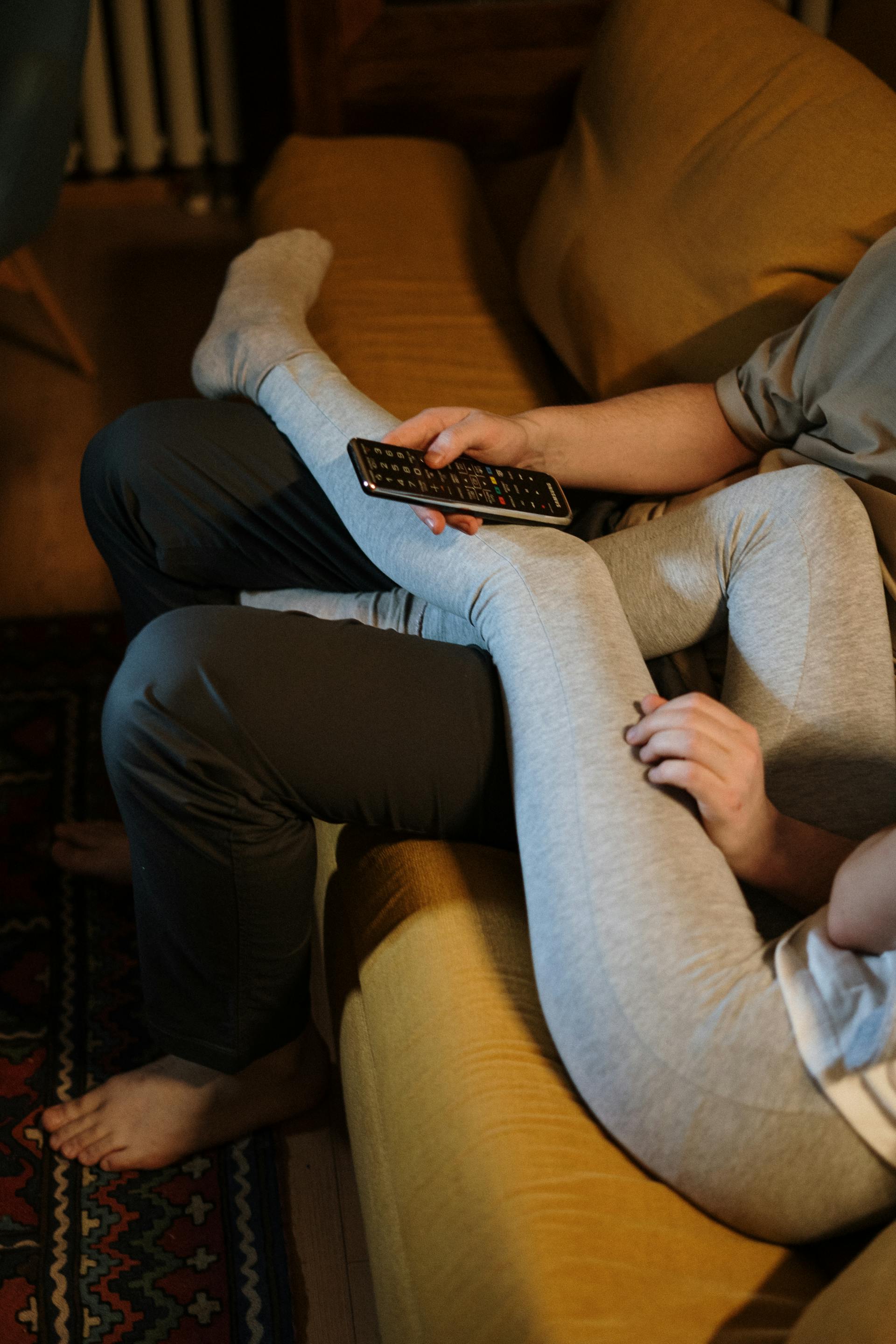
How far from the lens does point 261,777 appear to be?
2.69 ft

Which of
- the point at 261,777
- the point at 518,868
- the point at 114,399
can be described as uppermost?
the point at 261,777

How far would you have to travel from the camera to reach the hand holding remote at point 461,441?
91 cm

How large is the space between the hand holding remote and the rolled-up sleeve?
23cm

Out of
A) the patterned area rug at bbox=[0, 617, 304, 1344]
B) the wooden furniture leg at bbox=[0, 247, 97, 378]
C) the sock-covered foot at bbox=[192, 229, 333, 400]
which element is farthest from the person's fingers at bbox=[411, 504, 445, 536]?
the wooden furniture leg at bbox=[0, 247, 97, 378]

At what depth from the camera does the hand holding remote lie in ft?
2.97

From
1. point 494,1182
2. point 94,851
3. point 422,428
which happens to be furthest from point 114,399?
point 494,1182

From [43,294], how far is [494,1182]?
1.75 m

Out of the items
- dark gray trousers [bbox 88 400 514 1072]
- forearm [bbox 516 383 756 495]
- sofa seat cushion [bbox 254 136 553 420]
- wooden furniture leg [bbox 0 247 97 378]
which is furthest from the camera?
wooden furniture leg [bbox 0 247 97 378]

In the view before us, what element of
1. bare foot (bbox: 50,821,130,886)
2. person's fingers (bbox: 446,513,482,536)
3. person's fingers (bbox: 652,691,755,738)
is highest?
person's fingers (bbox: 446,513,482,536)

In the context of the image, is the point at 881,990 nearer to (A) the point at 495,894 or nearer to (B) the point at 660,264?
(A) the point at 495,894

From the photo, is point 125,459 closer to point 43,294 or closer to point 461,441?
point 461,441

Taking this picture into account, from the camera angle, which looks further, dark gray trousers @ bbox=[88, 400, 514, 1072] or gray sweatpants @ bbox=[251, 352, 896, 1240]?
dark gray trousers @ bbox=[88, 400, 514, 1072]

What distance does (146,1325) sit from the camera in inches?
35.9

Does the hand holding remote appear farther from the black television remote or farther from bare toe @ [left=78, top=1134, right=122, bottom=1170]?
bare toe @ [left=78, top=1134, right=122, bottom=1170]
